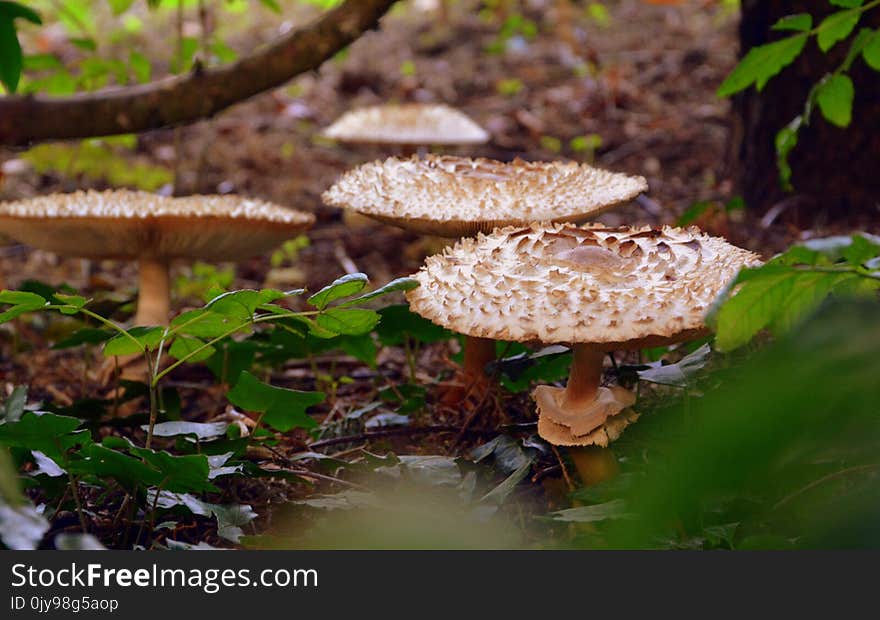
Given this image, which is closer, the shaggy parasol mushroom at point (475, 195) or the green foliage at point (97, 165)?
the shaggy parasol mushroom at point (475, 195)

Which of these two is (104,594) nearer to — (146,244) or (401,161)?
(401,161)

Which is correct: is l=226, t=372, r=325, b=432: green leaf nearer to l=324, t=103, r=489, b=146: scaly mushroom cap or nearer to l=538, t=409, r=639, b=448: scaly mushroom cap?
l=538, t=409, r=639, b=448: scaly mushroom cap

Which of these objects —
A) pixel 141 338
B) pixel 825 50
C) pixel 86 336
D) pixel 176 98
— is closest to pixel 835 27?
pixel 825 50

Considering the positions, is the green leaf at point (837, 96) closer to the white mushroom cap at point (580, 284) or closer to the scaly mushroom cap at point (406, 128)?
the white mushroom cap at point (580, 284)

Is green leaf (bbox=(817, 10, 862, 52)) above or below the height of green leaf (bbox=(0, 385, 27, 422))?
above

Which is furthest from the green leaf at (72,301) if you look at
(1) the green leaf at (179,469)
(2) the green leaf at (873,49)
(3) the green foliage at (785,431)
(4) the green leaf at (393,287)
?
(2) the green leaf at (873,49)

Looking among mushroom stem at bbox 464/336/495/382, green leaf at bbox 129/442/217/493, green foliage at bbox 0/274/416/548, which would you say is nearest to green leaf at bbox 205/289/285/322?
green foliage at bbox 0/274/416/548
